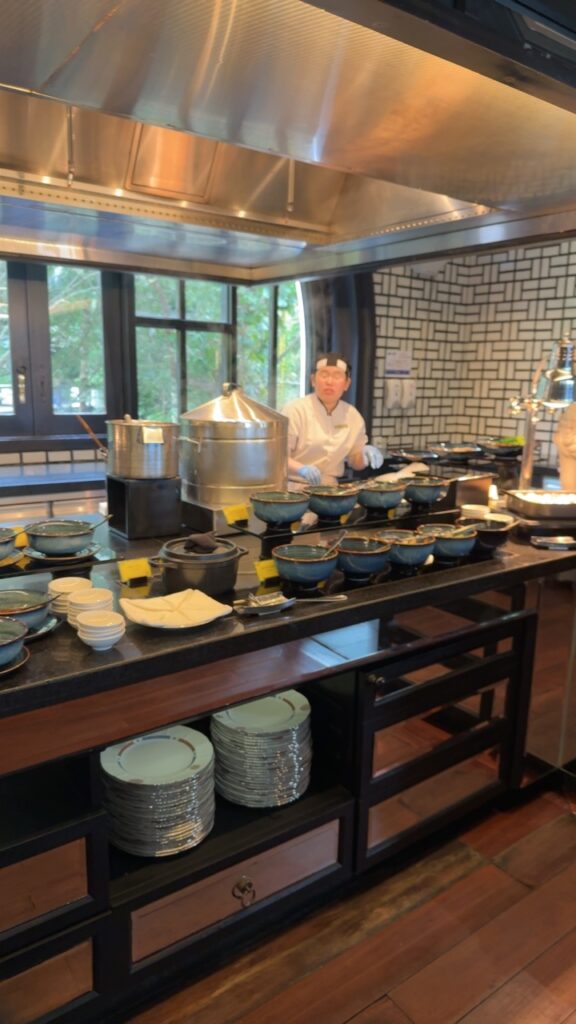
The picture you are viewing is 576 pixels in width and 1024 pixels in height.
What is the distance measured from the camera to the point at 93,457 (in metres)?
4.58

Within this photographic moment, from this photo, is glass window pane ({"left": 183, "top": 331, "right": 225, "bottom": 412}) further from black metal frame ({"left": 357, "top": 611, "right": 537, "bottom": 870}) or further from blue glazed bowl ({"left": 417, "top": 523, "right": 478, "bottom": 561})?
black metal frame ({"left": 357, "top": 611, "right": 537, "bottom": 870})

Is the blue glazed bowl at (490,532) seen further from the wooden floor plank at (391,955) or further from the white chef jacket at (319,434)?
the white chef jacket at (319,434)

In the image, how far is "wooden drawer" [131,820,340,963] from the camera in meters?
1.67

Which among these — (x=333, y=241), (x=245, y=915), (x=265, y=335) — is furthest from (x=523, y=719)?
(x=265, y=335)

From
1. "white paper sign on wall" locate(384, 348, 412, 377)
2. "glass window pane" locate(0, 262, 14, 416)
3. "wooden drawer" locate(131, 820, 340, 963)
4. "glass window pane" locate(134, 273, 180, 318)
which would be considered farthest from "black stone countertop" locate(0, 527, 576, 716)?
"white paper sign on wall" locate(384, 348, 412, 377)

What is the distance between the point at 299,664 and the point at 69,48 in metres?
1.61

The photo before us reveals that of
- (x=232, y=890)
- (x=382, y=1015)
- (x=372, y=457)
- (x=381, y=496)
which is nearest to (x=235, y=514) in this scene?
(x=381, y=496)

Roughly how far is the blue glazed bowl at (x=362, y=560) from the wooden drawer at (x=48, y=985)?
1127 mm

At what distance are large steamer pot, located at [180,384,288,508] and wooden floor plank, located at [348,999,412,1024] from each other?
5.05ft

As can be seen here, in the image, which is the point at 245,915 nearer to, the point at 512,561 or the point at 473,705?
the point at 473,705

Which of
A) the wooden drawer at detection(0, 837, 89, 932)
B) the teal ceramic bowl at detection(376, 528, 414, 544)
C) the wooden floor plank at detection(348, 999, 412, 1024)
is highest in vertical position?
the teal ceramic bowl at detection(376, 528, 414, 544)

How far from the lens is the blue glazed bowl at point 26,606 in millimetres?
1490

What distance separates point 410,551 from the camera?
2.07 metres

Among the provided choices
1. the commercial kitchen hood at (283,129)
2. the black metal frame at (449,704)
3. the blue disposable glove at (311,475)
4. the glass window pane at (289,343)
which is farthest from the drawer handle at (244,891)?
the glass window pane at (289,343)
